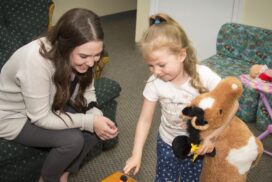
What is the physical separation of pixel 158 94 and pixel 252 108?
1.42m

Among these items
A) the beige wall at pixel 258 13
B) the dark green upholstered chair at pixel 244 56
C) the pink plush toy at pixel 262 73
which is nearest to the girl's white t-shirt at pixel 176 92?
the pink plush toy at pixel 262 73

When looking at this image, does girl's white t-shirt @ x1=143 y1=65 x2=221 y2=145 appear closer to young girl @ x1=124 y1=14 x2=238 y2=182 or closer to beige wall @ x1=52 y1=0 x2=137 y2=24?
young girl @ x1=124 y1=14 x2=238 y2=182

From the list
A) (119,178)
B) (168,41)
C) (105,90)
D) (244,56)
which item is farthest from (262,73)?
(119,178)

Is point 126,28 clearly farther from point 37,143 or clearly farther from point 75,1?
point 37,143

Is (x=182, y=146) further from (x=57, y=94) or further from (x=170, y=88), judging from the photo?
(x=57, y=94)

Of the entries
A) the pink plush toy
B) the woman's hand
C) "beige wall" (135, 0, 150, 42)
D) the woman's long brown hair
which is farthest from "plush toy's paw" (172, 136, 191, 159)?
"beige wall" (135, 0, 150, 42)

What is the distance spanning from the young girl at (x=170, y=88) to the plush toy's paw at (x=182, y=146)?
0.06m

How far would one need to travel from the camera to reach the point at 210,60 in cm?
293

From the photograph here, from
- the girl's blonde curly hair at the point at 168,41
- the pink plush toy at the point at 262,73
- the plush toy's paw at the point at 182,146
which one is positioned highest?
the girl's blonde curly hair at the point at 168,41

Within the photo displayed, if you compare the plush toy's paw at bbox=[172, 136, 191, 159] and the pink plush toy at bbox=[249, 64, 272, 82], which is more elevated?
the pink plush toy at bbox=[249, 64, 272, 82]

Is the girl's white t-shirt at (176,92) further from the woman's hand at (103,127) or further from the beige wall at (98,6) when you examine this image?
the beige wall at (98,6)

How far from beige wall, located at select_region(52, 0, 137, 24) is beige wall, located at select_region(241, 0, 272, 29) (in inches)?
89.5

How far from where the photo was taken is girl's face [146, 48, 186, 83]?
1.29m

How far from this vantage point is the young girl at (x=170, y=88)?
1.30 meters
